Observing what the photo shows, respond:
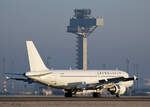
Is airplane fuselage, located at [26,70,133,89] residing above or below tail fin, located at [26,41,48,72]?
below

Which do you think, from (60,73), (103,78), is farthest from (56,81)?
(103,78)

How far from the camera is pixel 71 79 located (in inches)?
3578

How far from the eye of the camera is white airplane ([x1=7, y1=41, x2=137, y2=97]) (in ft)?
290

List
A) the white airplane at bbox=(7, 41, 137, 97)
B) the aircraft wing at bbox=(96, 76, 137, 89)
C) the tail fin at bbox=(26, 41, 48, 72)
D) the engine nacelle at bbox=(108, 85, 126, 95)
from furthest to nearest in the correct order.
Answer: the engine nacelle at bbox=(108, 85, 126, 95) < the aircraft wing at bbox=(96, 76, 137, 89) < the white airplane at bbox=(7, 41, 137, 97) < the tail fin at bbox=(26, 41, 48, 72)

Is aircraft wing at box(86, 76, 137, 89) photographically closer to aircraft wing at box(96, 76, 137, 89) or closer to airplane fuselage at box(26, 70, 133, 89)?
aircraft wing at box(96, 76, 137, 89)

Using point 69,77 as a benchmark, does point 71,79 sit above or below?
below

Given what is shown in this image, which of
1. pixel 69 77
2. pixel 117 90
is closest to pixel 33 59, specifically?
pixel 69 77

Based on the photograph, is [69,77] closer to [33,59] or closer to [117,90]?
[33,59]

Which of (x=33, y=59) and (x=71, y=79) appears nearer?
(x=33, y=59)

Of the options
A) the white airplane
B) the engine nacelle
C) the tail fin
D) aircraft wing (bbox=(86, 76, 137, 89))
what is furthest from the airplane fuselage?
A: the engine nacelle

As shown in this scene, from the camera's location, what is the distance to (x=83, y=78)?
9212cm

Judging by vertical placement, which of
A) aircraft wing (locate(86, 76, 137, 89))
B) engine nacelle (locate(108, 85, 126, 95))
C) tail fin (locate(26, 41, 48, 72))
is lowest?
engine nacelle (locate(108, 85, 126, 95))
